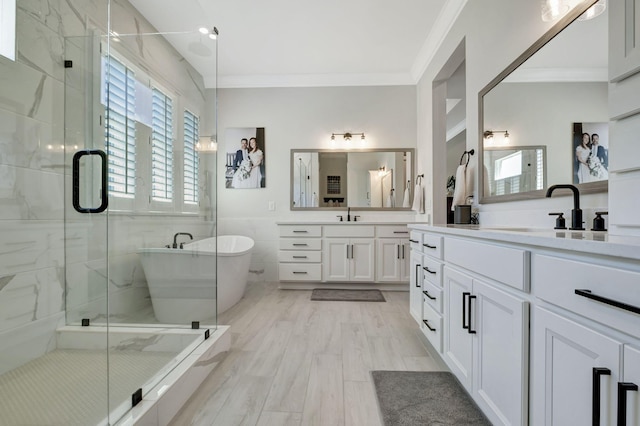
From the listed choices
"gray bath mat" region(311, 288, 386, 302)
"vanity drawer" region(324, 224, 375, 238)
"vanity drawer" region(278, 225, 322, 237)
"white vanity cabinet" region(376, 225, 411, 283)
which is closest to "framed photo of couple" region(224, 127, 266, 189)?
"vanity drawer" region(278, 225, 322, 237)

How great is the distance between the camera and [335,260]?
11.6 ft

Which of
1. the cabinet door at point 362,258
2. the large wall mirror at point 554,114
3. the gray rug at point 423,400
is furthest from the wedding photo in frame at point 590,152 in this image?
the cabinet door at point 362,258

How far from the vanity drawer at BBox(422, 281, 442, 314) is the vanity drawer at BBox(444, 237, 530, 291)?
28 centimetres

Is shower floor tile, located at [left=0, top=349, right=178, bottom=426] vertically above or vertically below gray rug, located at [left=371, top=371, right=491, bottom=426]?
above

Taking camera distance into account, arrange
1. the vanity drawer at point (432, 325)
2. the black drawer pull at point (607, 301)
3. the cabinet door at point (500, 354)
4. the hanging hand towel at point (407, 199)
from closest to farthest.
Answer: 1. the black drawer pull at point (607, 301)
2. the cabinet door at point (500, 354)
3. the vanity drawer at point (432, 325)
4. the hanging hand towel at point (407, 199)

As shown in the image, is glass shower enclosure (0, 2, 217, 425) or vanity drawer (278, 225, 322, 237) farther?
vanity drawer (278, 225, 322, 237)

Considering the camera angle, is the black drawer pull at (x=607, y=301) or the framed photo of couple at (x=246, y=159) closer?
the black drawer pull at (x=607, y=301)

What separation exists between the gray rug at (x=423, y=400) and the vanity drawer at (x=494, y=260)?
668 mm

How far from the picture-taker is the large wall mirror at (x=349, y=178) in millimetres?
4004

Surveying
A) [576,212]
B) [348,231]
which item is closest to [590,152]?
[576,212]

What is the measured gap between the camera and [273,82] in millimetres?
4020

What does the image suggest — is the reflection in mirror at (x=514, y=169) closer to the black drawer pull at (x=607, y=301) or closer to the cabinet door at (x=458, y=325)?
the cabinet door at (x=458, y=325)

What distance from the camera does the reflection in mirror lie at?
1538 mm

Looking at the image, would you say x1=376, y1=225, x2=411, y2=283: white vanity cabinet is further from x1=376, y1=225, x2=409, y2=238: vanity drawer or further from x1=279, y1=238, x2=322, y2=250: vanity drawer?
x1=279, y1=238, x2=322, y2=250: vanity drawer
